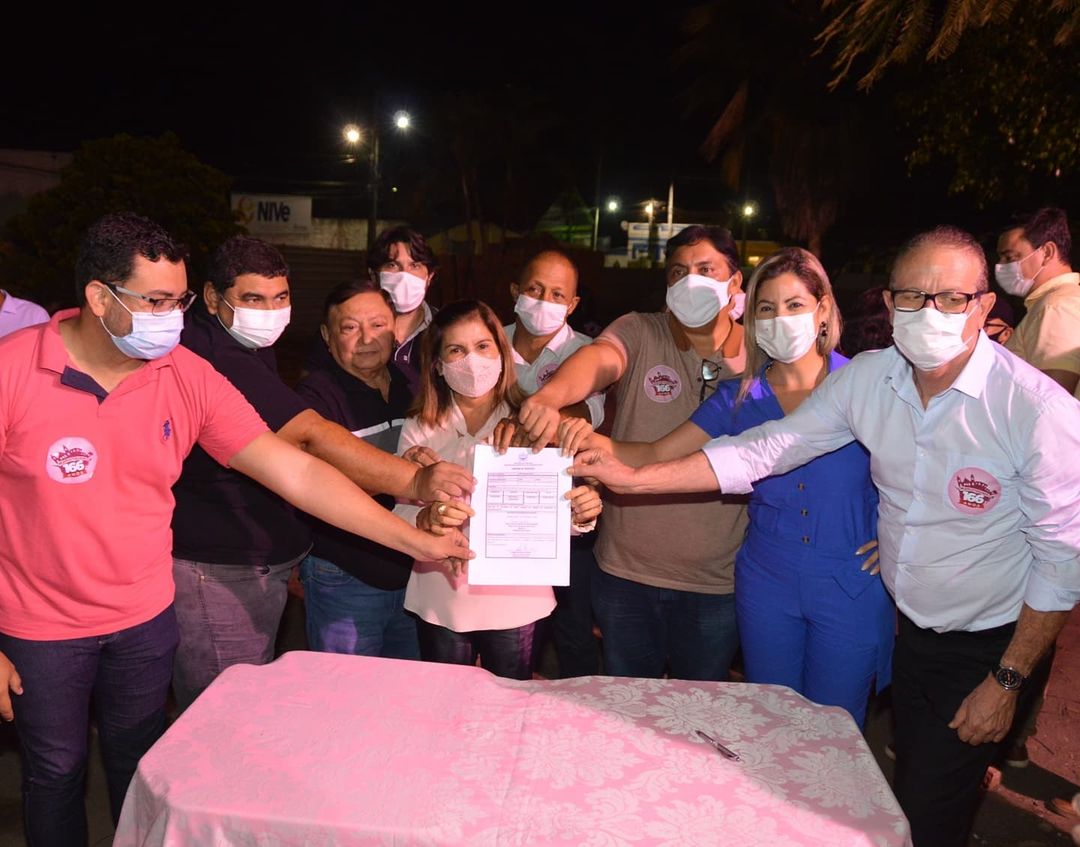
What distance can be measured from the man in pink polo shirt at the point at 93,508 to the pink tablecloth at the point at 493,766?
0.55 m

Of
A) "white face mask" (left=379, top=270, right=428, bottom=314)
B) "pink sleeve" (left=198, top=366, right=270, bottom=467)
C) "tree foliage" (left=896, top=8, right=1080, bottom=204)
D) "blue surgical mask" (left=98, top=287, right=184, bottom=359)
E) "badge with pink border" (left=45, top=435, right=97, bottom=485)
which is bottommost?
"badge with pink border" (left=45, top=435, right=97, bottom=485)

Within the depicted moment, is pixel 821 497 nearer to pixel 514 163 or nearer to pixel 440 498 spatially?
pixel 440 498

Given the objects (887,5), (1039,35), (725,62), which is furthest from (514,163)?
(887,5)

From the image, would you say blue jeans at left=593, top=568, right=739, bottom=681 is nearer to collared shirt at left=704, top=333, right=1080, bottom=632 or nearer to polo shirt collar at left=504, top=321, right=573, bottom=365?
collared shirt at left=704, top=333, right=1080, bottom=632

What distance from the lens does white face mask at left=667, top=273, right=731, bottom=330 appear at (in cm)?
352

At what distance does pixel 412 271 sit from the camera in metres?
4.45

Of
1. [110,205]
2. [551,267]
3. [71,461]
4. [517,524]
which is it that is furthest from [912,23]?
[110,205]

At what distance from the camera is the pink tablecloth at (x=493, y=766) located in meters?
1.84

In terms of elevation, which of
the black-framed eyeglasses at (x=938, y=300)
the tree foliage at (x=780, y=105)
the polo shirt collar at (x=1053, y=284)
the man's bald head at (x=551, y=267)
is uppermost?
the tree foliage at (x=780, y=105)

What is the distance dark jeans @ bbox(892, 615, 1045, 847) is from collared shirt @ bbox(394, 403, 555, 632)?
4.39ft

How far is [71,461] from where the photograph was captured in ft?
8.17

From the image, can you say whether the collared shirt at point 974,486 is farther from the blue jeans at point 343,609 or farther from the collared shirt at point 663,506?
the blue jeans at point 343,609

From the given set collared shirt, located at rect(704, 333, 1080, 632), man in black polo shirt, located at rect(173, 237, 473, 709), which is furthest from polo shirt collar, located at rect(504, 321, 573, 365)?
collared shirt, located at rect(704, 333, 1080, 632)

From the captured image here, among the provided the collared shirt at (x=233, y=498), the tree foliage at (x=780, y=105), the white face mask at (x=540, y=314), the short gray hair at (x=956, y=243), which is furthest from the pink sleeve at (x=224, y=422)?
the tree foliage at (x=780, y=105)
